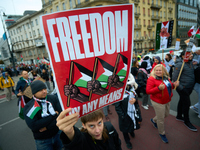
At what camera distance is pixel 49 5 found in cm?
2875

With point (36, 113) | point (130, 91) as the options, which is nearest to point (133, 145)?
point (130, 91)

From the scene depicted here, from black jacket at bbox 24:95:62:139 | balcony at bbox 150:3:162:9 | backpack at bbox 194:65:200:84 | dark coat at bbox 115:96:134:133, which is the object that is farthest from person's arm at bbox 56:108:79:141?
balcony at bbox 150:3:162:9

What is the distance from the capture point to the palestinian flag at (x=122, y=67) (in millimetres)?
1042

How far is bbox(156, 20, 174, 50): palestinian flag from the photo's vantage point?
337cm

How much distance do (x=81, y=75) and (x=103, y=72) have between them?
8.1 inches

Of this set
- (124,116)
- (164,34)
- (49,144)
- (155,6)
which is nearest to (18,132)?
(49,144)

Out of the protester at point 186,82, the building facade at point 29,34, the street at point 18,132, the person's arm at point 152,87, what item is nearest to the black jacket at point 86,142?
the person's arm at point 152,87

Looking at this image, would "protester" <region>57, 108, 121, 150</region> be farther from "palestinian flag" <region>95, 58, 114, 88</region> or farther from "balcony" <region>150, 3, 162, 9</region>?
"balcony" <region>150, 3, 162, 9</region>

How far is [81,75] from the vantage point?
888 millimetres

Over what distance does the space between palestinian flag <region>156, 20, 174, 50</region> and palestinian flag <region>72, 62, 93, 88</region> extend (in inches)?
137

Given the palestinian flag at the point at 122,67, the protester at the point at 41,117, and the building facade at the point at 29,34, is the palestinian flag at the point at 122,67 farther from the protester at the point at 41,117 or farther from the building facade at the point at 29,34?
the building facade at the point at 29,34

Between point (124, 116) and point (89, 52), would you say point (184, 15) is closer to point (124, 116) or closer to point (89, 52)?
point (124, 116)

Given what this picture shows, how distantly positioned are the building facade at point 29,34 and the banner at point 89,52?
113 ft

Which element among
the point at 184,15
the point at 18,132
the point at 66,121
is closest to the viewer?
the point at 66,121
